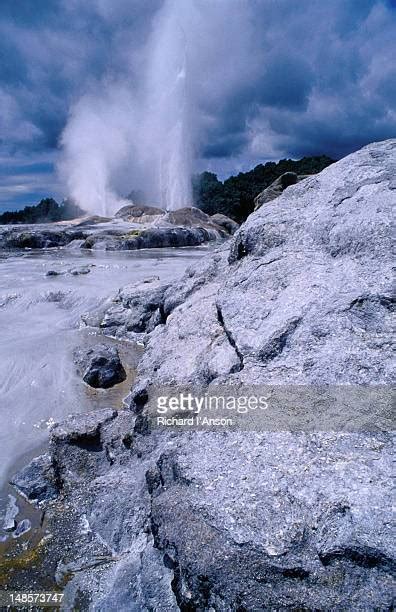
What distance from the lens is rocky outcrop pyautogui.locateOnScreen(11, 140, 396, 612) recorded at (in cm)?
202

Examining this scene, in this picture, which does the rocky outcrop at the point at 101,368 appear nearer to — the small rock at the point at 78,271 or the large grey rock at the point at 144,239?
the small rock at the point at 78,271

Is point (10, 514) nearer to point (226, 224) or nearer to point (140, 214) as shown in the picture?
point (226, 224)

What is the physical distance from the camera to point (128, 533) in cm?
297

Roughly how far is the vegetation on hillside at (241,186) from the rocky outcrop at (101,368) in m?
44.6

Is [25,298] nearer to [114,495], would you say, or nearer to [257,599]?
[114,495]

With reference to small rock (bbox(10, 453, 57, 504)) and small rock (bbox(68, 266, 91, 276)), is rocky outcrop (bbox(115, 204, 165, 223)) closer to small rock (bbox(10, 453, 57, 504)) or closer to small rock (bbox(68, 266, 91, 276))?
small rock (bbox(68, 266, 91, 276))

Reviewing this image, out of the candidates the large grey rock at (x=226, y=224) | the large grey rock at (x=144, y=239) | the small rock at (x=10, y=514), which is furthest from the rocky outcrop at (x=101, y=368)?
the large grey rock at (x=226, y=224)

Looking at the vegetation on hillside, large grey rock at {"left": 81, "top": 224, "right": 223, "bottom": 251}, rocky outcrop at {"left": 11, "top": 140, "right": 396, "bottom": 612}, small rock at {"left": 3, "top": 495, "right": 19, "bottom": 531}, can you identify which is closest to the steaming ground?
small rock at {"left": 3, "top": 495, "right": 19, "bottom": 531}

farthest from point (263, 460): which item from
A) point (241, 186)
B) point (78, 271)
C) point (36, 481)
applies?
point (241, 186)

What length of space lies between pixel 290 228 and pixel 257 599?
3656 mm

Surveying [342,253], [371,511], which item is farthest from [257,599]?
[342,253]

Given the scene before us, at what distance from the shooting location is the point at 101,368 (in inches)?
226

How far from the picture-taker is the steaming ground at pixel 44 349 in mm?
4797

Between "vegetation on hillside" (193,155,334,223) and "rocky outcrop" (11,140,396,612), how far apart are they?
4558 centimetres
